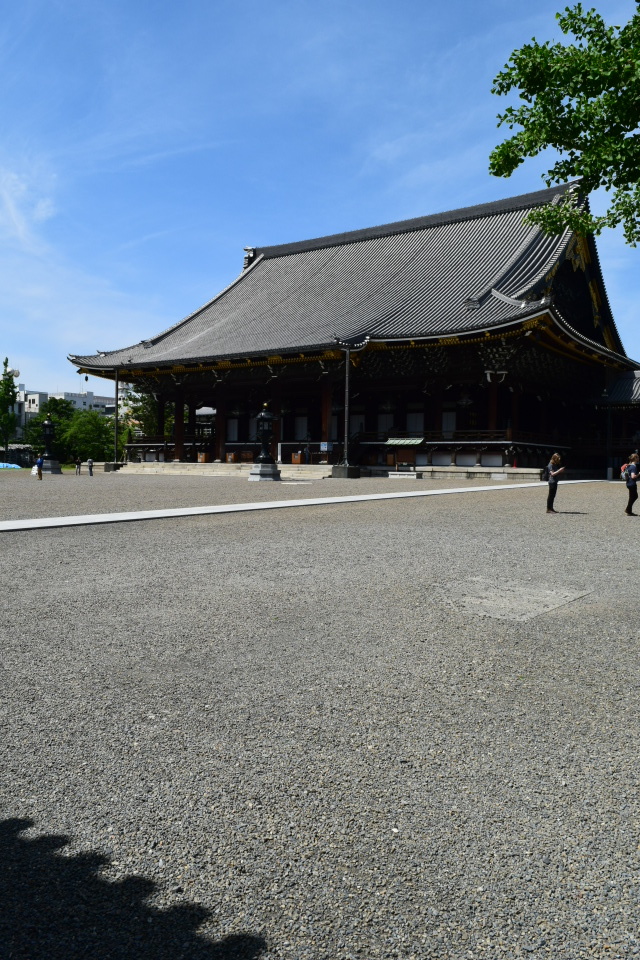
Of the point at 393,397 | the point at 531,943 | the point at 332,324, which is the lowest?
the point at 531,943

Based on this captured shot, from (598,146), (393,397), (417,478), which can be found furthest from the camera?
(393,397)

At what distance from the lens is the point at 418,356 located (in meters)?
30.9

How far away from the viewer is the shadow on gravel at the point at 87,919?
5.58 feet

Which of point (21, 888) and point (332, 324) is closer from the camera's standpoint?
point (21, 888)

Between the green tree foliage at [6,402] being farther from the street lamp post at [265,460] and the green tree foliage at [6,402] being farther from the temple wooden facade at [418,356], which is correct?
the street lamp post at [265,460]

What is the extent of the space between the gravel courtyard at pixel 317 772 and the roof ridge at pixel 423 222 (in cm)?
3225

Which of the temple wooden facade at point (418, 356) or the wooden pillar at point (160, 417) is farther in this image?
the wooden pillar at point (160, 417)

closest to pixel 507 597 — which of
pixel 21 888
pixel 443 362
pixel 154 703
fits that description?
pixel 154 703

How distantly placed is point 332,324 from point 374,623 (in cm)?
3014

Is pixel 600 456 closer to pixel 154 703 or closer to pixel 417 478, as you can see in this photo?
pixel 417 478

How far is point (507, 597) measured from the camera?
5.51 m

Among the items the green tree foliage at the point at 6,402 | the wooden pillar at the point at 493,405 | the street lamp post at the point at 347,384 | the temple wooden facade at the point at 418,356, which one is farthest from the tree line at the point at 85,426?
the wooden pillar at the point at 493,405

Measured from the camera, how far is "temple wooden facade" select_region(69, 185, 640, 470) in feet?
96.8

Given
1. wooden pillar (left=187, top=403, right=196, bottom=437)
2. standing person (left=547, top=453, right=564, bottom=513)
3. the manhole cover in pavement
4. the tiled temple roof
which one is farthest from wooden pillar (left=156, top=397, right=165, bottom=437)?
the manhole cover in pavement
